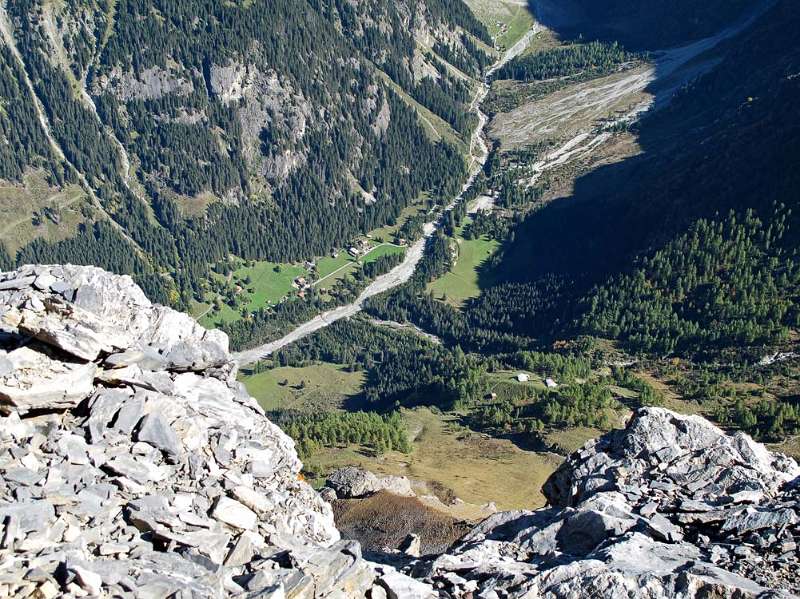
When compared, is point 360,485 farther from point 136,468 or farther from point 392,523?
point 136,468

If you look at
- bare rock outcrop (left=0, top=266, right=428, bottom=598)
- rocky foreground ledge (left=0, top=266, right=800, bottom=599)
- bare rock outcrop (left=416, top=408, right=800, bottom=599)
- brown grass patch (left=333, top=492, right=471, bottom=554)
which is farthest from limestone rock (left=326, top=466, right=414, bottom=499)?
bare rock outcrop (left=0, top=266, right=428, bottom=598)

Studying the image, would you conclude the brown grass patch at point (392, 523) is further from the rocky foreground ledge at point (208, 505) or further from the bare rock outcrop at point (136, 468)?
the bare rock outcrop at point (136, 468)

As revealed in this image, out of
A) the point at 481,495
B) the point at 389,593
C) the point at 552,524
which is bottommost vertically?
the point at 481,495

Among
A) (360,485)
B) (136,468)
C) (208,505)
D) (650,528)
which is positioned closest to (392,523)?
(360,485)

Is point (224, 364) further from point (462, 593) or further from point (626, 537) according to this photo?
point (626, 537)

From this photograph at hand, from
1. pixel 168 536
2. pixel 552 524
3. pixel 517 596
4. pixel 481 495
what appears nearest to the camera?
pixel 168 536

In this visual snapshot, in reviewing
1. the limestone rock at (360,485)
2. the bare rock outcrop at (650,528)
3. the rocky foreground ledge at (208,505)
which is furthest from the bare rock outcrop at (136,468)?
the limestone rock at (360,485)

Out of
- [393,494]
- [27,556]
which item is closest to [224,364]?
[27,556]
